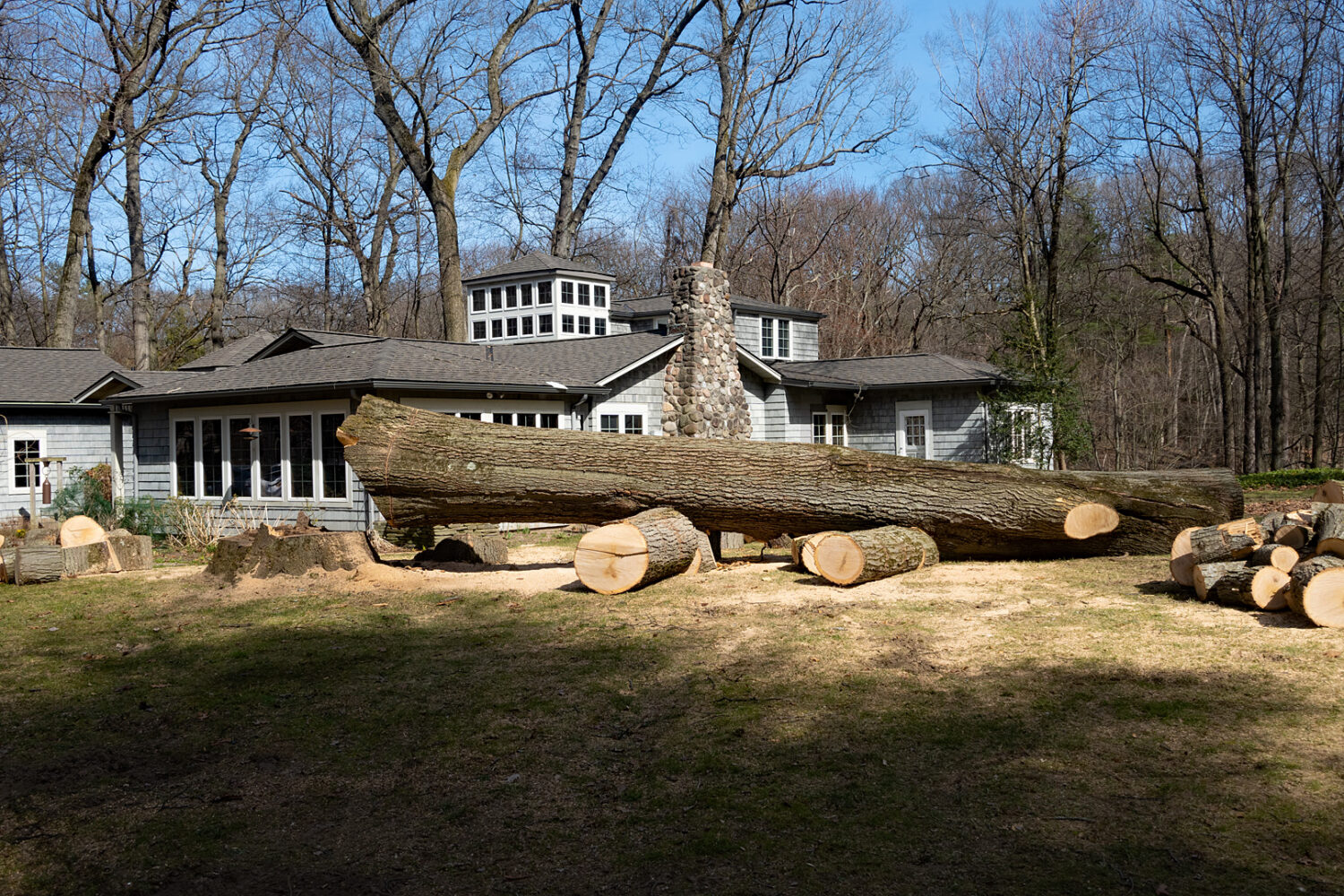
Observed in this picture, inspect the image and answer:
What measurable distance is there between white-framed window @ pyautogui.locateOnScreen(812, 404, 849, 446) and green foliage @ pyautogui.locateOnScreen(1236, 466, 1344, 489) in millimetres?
8439

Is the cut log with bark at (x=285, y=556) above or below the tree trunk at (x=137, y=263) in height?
below

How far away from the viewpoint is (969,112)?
26.0 metres

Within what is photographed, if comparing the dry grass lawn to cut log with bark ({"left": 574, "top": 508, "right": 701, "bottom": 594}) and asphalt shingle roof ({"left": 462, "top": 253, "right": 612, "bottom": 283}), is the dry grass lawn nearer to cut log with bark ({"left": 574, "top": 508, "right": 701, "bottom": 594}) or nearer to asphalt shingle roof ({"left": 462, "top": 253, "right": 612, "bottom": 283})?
cut log with bark ({"left": 574, "top": 508, "right": 701, "bottom": 594})

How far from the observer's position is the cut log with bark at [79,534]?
40.1ft

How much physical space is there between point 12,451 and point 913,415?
1872 cm

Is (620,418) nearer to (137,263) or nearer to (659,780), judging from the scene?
(659,780)

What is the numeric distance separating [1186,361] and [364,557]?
117ft

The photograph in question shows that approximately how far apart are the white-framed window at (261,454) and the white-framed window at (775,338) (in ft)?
46.5

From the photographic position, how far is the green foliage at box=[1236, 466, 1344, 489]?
19.4 metres

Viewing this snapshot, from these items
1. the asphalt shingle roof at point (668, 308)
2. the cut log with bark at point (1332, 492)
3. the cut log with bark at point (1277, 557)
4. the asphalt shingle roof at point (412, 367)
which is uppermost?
the asphalt shingle roof at point (668, 308)

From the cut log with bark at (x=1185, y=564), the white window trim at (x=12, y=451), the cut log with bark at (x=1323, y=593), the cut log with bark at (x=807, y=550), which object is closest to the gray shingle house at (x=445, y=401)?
the white window trim at (x=12, y=451)

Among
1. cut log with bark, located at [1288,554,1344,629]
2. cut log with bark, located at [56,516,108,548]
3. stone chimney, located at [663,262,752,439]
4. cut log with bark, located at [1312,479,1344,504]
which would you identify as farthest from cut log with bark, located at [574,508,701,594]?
stone chimney, located at [663,262,752,439]

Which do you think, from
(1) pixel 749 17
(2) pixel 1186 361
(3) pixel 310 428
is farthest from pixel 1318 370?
(3) pixel 310 428

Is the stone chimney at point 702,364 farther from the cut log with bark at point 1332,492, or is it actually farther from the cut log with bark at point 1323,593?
the cut log with bark at point 1323,593
